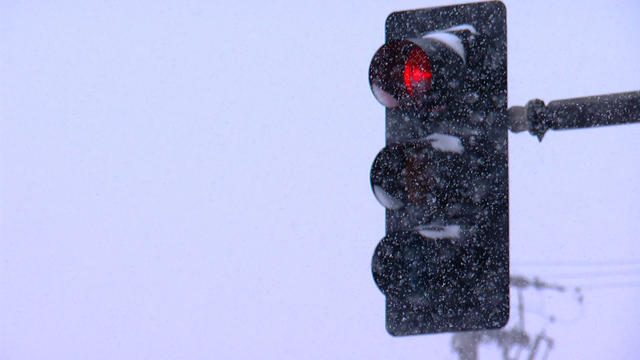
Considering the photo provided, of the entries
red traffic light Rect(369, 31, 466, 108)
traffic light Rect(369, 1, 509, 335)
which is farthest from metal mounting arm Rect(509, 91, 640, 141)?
red traffic light Rect(369, 31, 466, 108)

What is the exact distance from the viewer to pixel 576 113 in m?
1.77

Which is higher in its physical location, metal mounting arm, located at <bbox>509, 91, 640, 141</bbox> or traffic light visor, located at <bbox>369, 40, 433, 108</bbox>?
traffic light visor, located at <bbox>369, 40, 433, 108</bbox>

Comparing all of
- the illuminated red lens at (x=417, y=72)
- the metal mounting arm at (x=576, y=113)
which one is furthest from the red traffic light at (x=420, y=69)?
the metal mounting arm at (x=576, y=113)

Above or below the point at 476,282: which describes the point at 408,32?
above

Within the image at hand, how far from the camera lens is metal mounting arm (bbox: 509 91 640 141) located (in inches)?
67.0

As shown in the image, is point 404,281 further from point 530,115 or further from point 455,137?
point 530,115

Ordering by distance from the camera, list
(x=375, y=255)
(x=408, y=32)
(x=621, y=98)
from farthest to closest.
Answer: (x=408, y=32) < (x=375, y=255) < (x=621, y=98)

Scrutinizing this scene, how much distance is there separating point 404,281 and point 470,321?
20 centimetres

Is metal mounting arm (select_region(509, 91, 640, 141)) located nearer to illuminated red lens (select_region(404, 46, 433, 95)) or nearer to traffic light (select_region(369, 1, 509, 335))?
traffic light (select_region(369, 1, 509, 335))

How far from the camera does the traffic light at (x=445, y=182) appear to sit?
1738 mm

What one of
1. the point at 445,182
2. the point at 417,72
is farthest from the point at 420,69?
the point at 445,182

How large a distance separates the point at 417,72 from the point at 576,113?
15.8 inches

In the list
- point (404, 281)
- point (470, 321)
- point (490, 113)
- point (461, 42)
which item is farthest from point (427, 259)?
point (461, 42)

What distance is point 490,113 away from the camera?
1.83 m
